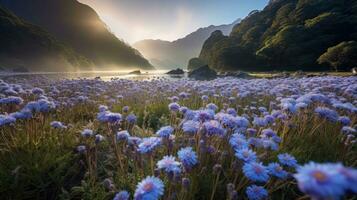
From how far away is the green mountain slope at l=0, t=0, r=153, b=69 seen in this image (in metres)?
156

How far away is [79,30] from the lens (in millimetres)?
169375

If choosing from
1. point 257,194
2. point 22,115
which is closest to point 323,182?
point 257,194

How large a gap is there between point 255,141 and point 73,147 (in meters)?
2.51

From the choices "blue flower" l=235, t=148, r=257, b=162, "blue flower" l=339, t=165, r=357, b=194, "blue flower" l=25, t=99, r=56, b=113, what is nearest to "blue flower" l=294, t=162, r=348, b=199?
"blue flower" l=339, t=165, r=357, b=194

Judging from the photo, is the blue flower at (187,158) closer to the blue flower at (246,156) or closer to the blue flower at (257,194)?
the blue flower at (246,156)

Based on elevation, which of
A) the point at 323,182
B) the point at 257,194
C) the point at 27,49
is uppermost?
the point at 27,49

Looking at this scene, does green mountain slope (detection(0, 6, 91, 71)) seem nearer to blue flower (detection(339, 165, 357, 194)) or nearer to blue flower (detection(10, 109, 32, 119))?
blue flower (detection(10, 109, 32, 119))

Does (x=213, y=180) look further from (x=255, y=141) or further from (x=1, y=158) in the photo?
(x=1, y=158)

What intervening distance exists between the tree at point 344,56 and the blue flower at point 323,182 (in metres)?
32.8

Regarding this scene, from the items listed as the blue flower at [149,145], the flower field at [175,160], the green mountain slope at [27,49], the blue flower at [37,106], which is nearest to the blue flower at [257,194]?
the flower field at [175,160]

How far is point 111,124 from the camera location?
101 inches

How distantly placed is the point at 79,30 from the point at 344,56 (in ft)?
571

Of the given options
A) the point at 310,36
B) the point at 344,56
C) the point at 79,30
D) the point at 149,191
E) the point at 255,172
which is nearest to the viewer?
the point at 149,191

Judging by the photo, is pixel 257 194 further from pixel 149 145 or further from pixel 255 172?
pixel 149 145
